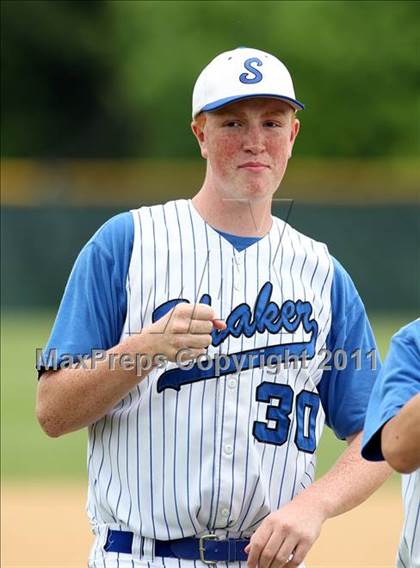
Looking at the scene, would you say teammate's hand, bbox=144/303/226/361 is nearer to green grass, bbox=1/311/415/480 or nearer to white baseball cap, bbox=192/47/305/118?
white baseball cap, bbox=192/47/305/118

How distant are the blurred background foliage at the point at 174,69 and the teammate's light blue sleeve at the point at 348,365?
26.0 metres

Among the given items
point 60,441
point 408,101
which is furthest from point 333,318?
point 408,101

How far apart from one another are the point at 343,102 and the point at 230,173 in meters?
27.1

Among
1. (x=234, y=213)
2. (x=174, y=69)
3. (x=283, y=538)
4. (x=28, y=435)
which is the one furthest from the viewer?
(x=174, y=69)

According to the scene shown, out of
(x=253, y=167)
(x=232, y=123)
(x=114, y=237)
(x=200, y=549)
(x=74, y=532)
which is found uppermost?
(x=232, y=123)

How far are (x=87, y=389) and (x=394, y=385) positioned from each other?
0.67m

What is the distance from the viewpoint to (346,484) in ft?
9.23

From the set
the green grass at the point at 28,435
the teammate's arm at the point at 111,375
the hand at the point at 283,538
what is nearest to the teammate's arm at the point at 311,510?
the hand at the point at 283,538

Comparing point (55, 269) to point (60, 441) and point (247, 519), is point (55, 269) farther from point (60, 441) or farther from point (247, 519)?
point (247, 519)

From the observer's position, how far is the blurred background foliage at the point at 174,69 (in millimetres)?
29234

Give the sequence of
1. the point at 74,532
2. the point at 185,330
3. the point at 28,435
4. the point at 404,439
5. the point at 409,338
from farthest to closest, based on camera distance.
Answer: the point at 28,435 → the point at 74,532 → the point at 185,330 → the point at 409,338 → the point at 404,439

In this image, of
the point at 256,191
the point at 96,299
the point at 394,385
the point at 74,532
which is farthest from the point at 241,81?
the point at 74,532

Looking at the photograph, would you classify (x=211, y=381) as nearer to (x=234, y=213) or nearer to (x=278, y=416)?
(x=278, y=416)

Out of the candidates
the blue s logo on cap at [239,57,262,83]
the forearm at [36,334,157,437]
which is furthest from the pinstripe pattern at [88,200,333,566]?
the blue s logo on cap at [239,57,262,83]
